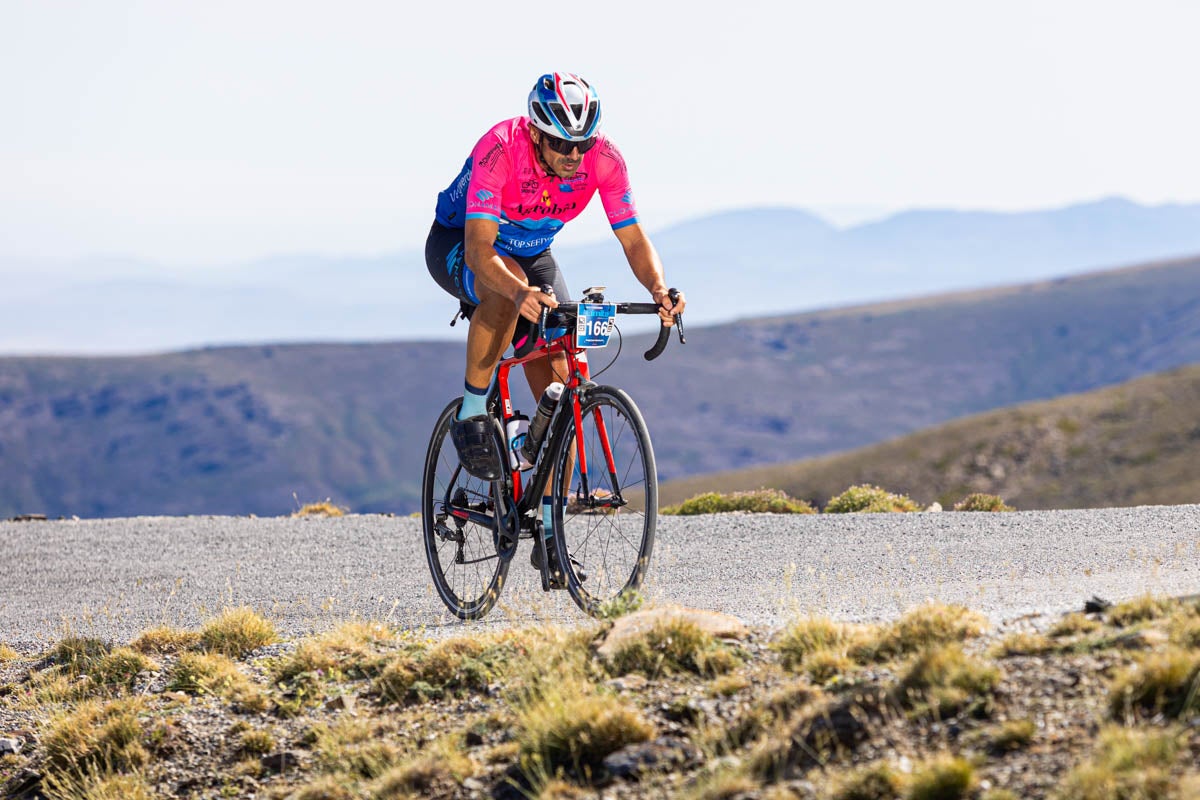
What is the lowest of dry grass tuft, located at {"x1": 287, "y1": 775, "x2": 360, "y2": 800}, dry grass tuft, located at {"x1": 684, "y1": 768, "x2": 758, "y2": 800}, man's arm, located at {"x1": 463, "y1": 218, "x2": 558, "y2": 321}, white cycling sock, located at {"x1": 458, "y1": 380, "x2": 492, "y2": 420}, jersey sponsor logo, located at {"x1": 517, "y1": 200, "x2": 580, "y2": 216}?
dry grass tuft, located at {"x1": 287, "y1": 775, "x2": 360, "y2": 800}

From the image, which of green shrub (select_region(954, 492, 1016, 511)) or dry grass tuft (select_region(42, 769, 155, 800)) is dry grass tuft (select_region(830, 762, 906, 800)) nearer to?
dry grass tuft (select_region(42, 769, 155, 800))

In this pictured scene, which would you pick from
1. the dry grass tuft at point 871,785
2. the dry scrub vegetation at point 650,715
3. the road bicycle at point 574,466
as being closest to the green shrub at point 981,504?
the road bicycle at point 574,466

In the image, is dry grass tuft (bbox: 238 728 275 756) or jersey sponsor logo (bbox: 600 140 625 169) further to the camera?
jersey sponsor logo (bbox: 600 140 625 169)

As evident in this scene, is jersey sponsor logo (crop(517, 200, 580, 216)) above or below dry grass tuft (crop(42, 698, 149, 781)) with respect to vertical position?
above

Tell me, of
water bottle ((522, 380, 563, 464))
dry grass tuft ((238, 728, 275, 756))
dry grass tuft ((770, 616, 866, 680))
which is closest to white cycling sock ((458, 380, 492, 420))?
water bottle ((522, 380, 563, 464))

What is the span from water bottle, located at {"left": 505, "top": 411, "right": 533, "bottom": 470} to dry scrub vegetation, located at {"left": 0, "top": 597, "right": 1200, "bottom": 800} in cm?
94

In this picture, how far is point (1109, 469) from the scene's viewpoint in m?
81.9

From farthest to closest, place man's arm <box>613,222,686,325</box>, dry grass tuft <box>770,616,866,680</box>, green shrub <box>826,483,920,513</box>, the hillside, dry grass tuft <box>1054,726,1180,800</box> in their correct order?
the hillside
green shrub <box>826,483,920,513</box>
man's arm <box>613,222,686,325</box>
dry grass tuft <box>770,616,866,680</box>
dry grass tuft <box>1054,726,1180,800</box>

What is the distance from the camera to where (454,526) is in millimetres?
7707

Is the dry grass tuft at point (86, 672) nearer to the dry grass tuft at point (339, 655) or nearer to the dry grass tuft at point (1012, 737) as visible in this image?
the dry grass tuft at point (339, 655)

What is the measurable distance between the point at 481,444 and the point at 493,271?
1071 mm

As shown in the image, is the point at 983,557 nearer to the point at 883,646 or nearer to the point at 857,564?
the point at 857,564

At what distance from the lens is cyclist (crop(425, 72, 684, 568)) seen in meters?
6.15

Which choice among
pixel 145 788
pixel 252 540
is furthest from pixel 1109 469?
pixel 145 788
